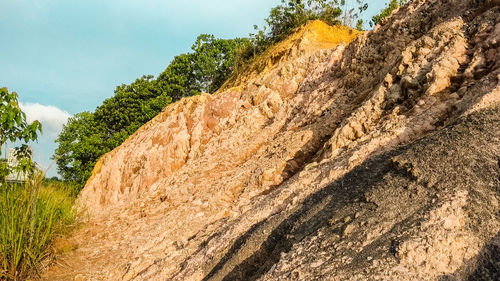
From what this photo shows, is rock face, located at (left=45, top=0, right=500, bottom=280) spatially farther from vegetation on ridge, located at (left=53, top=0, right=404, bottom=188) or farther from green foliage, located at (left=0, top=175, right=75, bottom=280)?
vegetation on ridge, located at (left=53, top=0, right=404, bottom=188)

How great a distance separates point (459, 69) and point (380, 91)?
1291 mm

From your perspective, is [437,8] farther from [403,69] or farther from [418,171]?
[418,171]

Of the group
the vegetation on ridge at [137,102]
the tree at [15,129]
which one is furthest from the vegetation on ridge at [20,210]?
the vegetation on ridge at [137,102]

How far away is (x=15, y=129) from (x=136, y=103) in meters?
19.2

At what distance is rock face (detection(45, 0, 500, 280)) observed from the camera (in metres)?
2.97

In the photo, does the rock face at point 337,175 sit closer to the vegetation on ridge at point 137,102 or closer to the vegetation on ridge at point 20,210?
the vegetation on ridge at point 20,210

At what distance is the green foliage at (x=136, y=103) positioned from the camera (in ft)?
71.7

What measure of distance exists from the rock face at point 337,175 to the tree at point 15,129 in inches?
98.0

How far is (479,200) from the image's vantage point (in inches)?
118

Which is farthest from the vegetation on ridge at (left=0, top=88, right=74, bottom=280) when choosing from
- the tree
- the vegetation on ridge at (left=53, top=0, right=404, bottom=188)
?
the vegetation on ridge at (left=53, top=0, right=404, bottom=188)

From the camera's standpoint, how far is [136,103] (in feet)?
75.6

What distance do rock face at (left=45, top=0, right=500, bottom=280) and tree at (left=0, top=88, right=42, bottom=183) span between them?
2490mm

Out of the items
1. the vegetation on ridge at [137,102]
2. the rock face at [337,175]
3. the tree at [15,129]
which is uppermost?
the vegetation on ridge at [137,102]

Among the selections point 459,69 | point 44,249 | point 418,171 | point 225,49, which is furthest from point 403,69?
point 225,49
